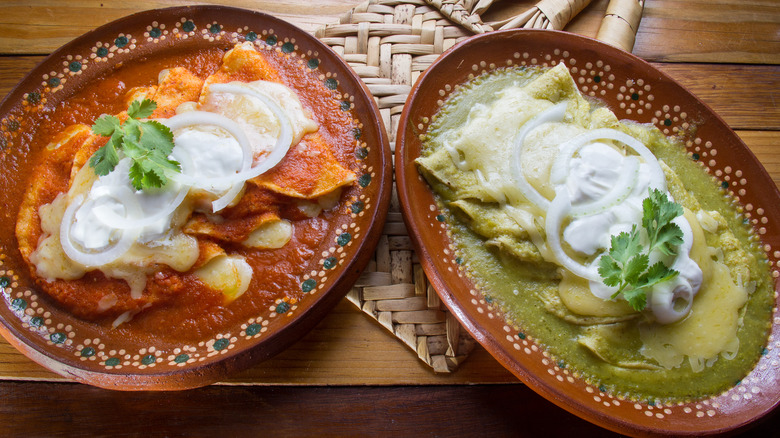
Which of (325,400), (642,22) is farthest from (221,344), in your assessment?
(642,22)

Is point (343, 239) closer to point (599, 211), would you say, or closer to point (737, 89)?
point (599, 211)

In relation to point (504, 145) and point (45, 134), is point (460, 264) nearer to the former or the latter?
point (504, 145)

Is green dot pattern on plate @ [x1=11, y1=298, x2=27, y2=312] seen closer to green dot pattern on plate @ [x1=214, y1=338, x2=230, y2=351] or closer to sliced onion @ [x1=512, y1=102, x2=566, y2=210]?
green dot pattern on plate @ [x1=214, y1=338, x2=230, y2=351]

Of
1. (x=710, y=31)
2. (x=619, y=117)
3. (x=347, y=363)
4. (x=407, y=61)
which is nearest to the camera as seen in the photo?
(x=347, y=363)

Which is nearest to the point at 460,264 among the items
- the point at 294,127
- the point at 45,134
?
the point at 294,127

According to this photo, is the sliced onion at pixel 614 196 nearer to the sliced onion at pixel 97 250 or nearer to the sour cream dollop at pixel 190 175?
the sour cream dollop at pixel 190 175

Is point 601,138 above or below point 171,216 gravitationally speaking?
above
